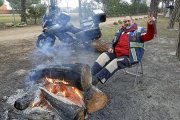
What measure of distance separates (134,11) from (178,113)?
4886cm

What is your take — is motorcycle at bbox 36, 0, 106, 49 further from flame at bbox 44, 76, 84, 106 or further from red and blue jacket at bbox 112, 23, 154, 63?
flame at bbox 44, 76, 84, 106

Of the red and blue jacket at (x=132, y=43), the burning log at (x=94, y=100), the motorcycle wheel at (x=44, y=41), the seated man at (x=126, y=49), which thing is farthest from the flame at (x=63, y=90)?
the motorcycle wheel at (x=44, y=41)

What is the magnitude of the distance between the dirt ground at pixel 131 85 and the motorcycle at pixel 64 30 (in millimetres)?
665

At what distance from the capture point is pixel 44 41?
10688mm

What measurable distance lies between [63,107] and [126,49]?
262 cm

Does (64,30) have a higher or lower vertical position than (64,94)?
higher

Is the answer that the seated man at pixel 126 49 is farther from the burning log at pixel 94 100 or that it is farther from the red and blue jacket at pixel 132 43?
the burning log at pixel 94 100

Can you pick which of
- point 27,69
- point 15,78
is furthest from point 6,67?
point 15,78

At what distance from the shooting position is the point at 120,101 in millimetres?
5469

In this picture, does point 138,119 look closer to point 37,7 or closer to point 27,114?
point 27,114

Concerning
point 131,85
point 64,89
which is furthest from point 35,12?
point 64,89

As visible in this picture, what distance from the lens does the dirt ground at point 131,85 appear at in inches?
195

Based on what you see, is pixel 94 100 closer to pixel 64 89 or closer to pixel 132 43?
pixel 64 89

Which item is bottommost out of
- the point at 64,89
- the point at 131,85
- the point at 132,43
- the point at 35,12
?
the point at 131,85
